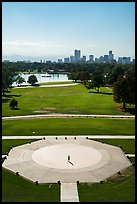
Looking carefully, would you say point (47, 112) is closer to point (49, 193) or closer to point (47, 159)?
point (47, 159)

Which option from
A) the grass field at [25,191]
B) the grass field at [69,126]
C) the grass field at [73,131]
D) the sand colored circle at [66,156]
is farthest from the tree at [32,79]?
the grass field at [25,191]

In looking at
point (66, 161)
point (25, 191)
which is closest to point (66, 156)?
point (66, 161)

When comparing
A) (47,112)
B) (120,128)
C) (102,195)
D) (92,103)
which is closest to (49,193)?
(102,195)

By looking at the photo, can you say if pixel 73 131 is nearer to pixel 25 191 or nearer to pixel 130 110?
pixel 25 191

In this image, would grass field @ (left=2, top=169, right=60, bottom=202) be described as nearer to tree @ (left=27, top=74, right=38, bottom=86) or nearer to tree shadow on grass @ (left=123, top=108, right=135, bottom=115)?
tree shadow on grass @ (left=123, top=108, right=135, bottom=115)

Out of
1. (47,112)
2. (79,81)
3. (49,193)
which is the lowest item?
(49,193)

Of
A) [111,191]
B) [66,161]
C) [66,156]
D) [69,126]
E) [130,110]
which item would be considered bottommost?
[111,191]
